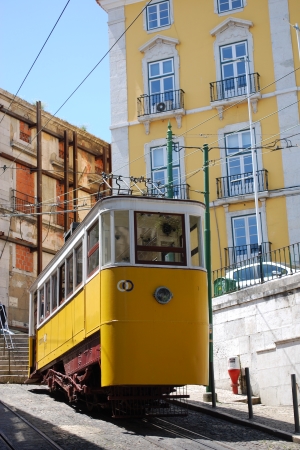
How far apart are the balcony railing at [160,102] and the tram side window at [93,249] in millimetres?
15431

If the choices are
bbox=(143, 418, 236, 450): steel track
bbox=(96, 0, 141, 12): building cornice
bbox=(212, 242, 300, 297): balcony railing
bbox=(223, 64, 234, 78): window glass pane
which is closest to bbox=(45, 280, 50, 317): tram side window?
bbox=(143, 418, 236, 450): steel track

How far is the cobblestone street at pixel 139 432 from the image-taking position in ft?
34.0

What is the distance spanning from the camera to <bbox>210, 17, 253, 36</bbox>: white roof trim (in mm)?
27006

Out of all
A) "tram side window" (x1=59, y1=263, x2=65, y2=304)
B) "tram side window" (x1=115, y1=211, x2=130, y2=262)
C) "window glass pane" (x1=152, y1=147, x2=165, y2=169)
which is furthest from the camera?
"window glass pane" (x1=152, y1=147, x2=165, y2=169)

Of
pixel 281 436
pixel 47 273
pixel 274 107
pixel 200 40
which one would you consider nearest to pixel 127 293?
pixel 281 436

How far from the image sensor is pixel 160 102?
2767cm

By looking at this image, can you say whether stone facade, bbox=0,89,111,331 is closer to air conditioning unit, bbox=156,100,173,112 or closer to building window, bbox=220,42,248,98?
air conditioning unit, bbox=156,100,173,112

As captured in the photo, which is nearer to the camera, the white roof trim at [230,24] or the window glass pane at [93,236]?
the window glass pane at [93,236]

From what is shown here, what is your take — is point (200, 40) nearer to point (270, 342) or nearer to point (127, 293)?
point (270, 342)

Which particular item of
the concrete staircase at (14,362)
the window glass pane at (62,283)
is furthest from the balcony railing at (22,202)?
the window glass pane at (62,283)

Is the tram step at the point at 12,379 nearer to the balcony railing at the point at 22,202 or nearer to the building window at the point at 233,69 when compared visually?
the building window at the point at 233,69

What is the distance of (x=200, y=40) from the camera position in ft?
91.4

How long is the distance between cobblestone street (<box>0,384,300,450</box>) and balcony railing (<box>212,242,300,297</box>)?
4.65 metres

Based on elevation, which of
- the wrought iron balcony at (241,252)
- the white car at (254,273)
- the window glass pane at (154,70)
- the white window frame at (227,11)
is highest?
the white window frame at (227,11)
